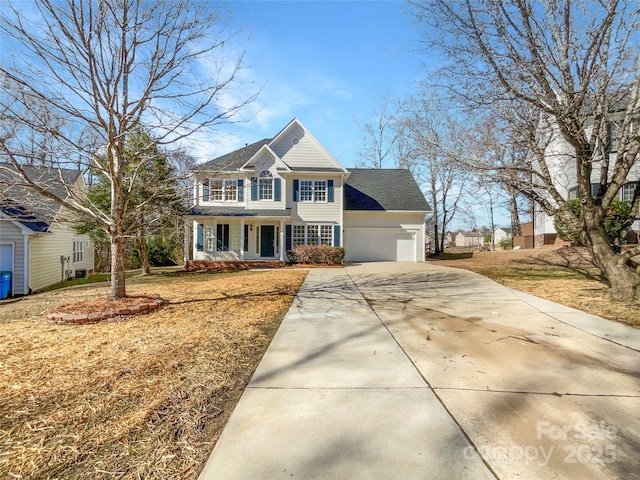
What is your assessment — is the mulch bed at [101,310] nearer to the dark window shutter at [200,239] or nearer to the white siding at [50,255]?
the white siding at [50,255]

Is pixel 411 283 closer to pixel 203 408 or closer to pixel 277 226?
pixel 203 408

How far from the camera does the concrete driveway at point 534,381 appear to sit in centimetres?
215

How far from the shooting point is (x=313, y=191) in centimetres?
1827

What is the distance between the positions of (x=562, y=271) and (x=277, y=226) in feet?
44.6

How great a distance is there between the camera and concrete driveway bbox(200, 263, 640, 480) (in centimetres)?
205

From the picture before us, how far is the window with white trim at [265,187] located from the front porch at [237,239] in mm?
1415

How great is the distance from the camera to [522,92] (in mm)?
7207

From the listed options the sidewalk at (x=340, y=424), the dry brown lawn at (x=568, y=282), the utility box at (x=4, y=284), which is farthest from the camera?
the utility box at (x=4, y=284)

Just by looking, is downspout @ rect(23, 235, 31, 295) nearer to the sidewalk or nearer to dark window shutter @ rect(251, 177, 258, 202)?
dark window shutter @ rect(251, 177, 258, 202)

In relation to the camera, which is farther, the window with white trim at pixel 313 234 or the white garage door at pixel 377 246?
the white garage door at pixel 377 246

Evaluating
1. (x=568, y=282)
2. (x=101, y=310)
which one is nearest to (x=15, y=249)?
(x=101, y=310)

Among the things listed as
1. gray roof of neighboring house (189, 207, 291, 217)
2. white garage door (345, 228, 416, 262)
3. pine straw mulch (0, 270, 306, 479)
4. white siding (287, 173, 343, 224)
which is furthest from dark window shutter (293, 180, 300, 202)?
pine straw mulch (0, 270, 306, 479)

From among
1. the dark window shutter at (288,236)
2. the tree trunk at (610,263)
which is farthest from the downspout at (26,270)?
the tree trunk at (610,263)

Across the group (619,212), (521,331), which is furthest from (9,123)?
(619,212)
